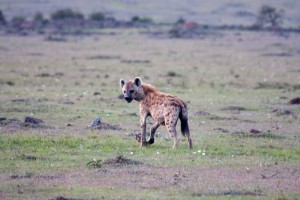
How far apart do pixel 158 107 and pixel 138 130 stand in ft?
8.90

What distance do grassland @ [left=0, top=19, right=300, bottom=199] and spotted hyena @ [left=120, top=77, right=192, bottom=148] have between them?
1.23ft

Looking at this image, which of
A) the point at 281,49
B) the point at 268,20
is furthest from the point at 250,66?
the point at 268,20

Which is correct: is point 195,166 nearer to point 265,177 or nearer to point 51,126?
point 265,177

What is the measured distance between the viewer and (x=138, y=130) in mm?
16203

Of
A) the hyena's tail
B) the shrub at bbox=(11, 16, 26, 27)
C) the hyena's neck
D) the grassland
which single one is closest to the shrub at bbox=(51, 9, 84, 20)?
the shrub at bbox=(11, 16, 26, 27)

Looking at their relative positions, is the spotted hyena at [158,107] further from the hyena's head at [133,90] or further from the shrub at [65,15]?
the shrub at [65,15]

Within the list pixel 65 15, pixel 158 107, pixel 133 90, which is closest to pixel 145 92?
pixel 133 90

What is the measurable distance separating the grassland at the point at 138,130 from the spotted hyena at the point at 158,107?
0.38 m

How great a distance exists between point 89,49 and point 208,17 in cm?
3625

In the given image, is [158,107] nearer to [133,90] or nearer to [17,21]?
[133,90]

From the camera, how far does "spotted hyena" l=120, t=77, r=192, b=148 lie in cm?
1330

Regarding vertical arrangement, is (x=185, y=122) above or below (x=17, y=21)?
above

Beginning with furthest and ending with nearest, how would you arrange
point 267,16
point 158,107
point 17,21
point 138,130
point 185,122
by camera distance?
point 17,21, point 267,16, point 138,130, point 158,107, point 185,122

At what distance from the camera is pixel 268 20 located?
206ft
